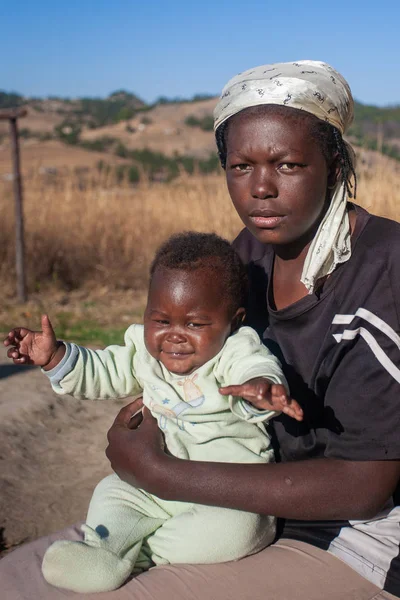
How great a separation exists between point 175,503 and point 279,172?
34.8 inches

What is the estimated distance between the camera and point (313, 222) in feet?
6.38

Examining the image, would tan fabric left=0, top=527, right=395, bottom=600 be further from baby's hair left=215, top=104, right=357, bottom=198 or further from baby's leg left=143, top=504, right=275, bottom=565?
baby's hair left=215, top=104, right=357, bottom=198

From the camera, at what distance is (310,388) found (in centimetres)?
188

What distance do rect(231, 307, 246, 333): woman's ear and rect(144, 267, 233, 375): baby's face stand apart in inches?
1.4

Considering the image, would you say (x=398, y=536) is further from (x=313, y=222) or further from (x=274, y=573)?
(x=313, y=222)

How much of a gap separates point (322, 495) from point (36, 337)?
0.90 metres

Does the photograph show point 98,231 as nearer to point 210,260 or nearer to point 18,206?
point 18,206

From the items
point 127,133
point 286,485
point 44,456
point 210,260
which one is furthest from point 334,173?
point 127,133

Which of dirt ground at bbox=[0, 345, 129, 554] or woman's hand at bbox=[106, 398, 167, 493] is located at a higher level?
woman's hand at bbox=[106, 398, 167, 493]

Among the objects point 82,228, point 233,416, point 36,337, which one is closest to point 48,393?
point 36,337

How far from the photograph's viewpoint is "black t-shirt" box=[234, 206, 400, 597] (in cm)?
171

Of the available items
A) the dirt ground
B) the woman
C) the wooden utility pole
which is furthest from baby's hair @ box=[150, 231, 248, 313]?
the wooden utility pole

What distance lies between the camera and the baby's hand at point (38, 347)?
6.88ft

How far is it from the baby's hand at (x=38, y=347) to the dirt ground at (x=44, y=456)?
1311 mm
